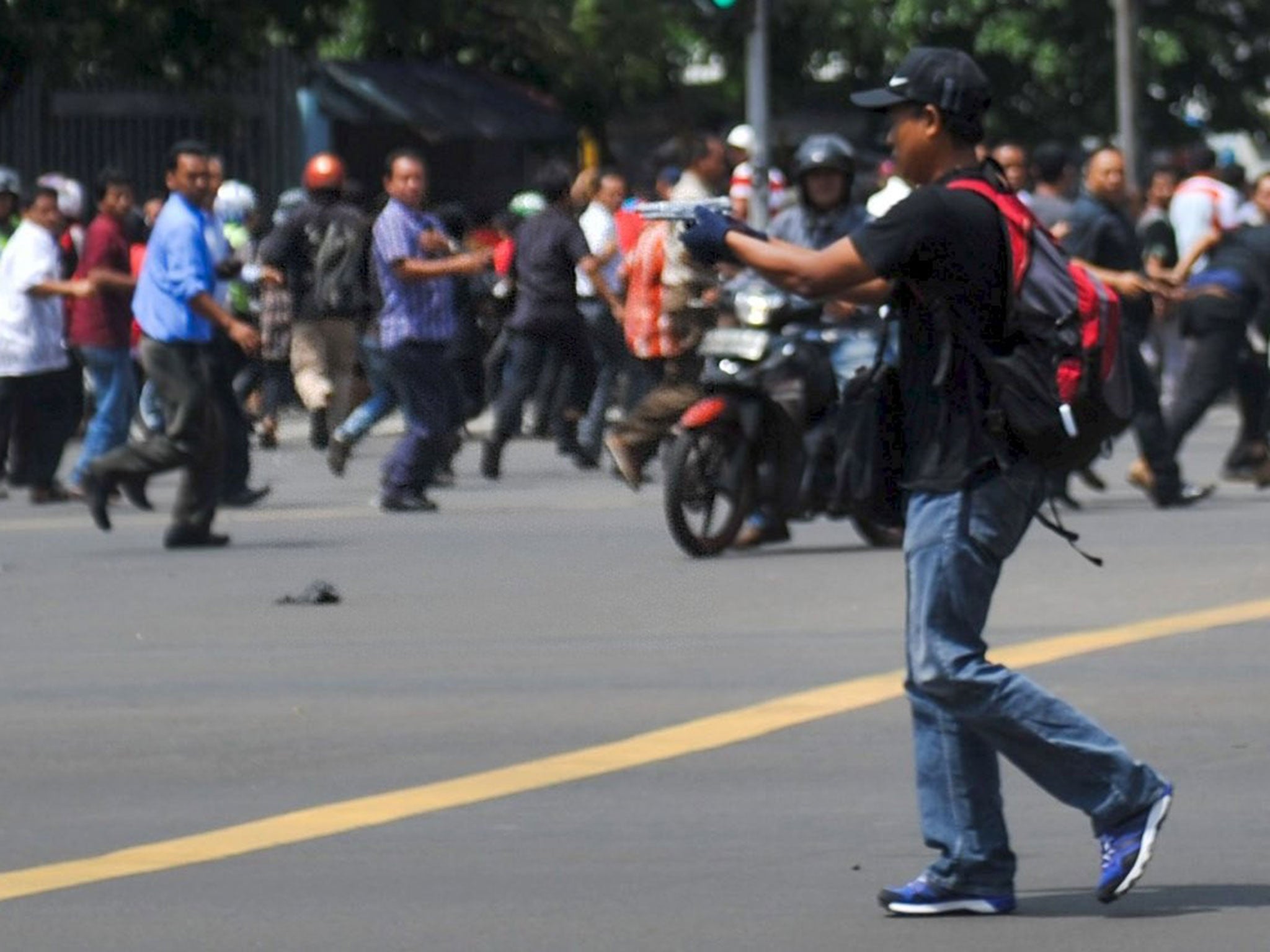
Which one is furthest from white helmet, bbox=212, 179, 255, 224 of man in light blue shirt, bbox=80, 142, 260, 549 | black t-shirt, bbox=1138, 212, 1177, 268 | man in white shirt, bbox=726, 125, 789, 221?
man in light blue shirt, bbox=80, 142, 260, 549

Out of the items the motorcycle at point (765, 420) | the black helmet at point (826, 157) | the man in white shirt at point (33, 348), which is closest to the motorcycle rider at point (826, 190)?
the black helmet at point (826, 157)

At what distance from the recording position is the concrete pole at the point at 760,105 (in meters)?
22.2

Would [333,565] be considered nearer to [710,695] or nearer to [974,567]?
[710,695]

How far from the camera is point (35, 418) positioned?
18234 mm

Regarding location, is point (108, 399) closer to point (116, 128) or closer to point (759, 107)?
point (759, 107)

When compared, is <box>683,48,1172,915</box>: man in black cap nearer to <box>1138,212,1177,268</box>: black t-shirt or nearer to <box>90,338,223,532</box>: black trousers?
<box>90,338,223,532</box>: black trousers

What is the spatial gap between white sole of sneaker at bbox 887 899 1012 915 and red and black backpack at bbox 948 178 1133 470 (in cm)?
84

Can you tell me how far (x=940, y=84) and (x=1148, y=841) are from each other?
147cm

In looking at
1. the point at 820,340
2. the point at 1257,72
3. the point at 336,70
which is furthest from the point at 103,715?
the point at 1257,72

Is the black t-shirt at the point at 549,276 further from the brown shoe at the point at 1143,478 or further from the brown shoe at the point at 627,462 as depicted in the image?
the brown shoe at the point at 627,462

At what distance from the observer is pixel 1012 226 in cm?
657

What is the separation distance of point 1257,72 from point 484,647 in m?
32.6

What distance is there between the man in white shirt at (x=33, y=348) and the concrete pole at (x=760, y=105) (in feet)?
17.9

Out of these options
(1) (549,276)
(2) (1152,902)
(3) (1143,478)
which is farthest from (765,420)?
(2) (1152,902)
